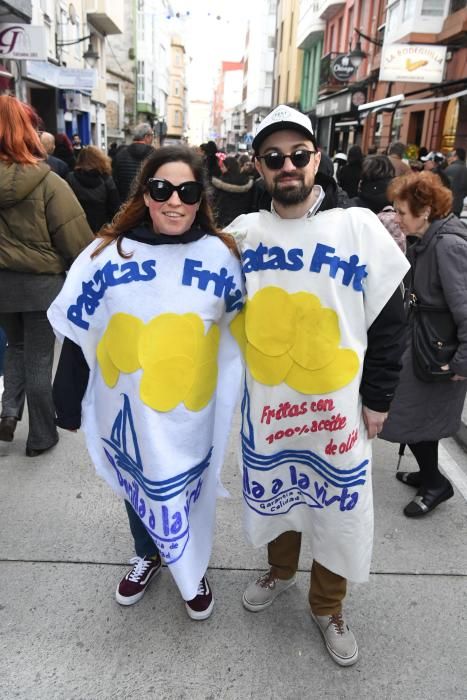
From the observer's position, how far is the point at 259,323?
78.4 inches

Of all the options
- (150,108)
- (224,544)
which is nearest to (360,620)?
(224,544)

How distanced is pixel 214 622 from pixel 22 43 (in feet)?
39.4

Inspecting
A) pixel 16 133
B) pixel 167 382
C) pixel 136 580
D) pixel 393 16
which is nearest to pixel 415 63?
pixel 393 16

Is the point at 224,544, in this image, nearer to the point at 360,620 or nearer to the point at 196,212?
the point at 360,620

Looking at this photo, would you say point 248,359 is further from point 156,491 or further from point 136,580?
point 136,580

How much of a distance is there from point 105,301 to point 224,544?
4.75 ft

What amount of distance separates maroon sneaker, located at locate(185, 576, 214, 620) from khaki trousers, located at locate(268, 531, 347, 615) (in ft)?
1.00

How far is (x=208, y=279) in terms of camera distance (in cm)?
198

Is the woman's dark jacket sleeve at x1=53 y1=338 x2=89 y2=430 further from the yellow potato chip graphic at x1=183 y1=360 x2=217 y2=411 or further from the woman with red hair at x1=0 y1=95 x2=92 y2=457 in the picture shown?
the woman with red hair at x1=0 y1=95 x2=92 y2=457

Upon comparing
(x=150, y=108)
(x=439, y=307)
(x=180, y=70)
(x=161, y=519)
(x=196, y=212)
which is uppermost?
(x=180, y=70)

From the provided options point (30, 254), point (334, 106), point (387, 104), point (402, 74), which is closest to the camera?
point (30, 254)

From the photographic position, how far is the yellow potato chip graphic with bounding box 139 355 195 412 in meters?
1.97

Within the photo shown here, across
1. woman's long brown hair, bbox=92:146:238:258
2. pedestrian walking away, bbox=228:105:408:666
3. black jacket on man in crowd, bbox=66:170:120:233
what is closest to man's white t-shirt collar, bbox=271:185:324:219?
pedestrian walking away, bbox=228:105:408:666

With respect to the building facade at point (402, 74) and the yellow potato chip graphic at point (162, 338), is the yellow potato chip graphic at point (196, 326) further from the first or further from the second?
the building facade at point (402, 74)
